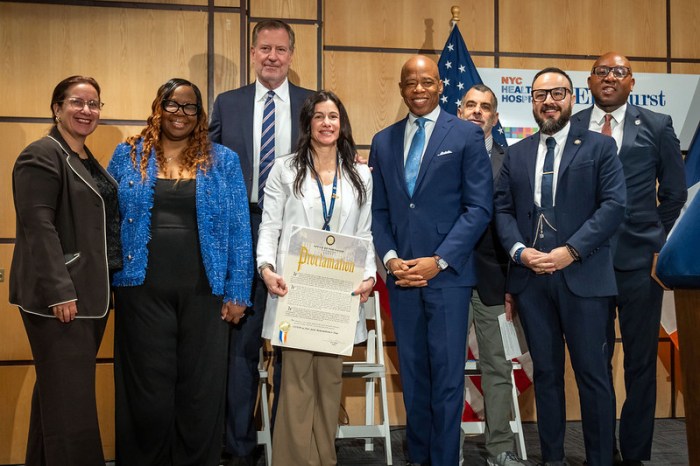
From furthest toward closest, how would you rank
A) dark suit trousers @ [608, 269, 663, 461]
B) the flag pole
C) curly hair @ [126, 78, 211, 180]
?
the flag pole, dark suit trousers @ [608, 269, 663, 461], curly hair @ [126, 78, 211, 180]

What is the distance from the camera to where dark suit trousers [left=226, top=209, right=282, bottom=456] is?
3410 mm

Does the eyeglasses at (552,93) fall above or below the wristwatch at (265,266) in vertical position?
above

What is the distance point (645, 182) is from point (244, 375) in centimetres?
228

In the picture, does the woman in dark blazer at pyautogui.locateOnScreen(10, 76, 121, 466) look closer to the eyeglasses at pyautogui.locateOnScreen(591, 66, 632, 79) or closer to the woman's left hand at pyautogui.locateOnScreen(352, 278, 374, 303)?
the woman's left hand at pyautogui.locateOnScreen(352, 278, 374, 303)

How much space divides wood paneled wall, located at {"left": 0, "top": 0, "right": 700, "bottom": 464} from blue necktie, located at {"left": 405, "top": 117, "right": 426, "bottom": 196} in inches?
44.5

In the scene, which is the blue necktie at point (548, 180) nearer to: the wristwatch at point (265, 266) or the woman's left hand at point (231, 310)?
the wristwatch at point (265, 266)

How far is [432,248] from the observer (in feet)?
10.4

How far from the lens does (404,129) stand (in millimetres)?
3361

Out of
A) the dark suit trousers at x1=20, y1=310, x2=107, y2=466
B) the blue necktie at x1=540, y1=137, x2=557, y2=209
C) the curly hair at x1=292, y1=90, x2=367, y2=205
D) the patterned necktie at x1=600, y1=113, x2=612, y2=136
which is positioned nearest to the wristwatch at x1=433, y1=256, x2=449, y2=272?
the curly hair at x1=292, y1=90, x2=367, y2=205

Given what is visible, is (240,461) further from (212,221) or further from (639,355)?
(639,355)

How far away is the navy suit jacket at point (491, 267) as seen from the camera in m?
3.51

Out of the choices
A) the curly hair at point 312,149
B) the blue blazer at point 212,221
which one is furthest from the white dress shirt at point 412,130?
the blue blazer at point 212,221

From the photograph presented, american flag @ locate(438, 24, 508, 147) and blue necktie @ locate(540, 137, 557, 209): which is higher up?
american flag @ locate(438, 24, 508, 147)

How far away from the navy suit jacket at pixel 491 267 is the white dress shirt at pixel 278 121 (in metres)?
1.08
